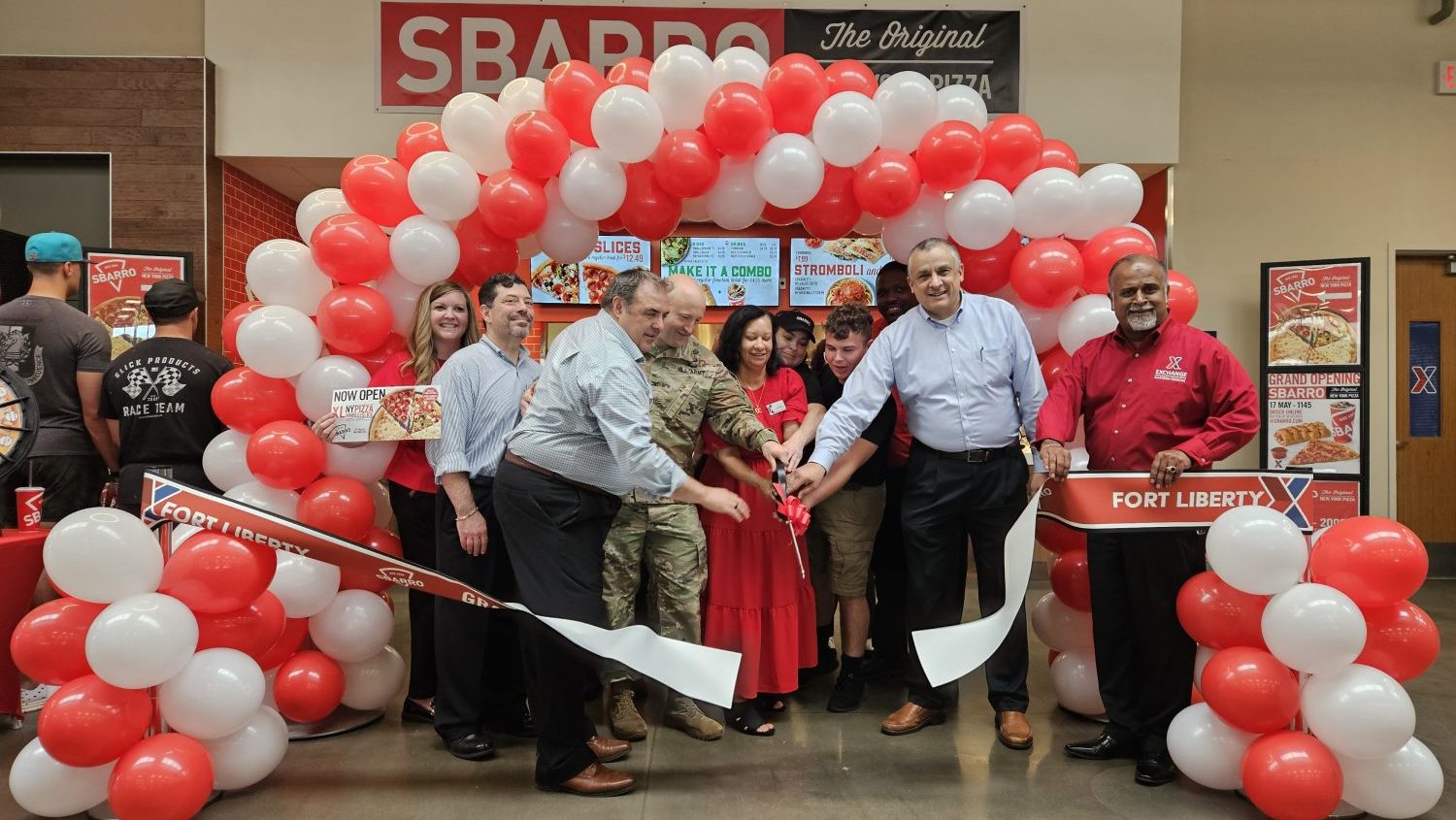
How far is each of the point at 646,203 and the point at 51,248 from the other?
236cm

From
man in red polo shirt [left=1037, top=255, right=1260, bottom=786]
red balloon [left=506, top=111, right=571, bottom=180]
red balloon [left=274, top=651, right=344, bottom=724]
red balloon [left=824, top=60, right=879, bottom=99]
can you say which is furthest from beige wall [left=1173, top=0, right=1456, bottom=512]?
red balloon [left=274, top=651, right=344, bottom=724]

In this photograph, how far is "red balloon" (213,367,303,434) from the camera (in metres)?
3.05

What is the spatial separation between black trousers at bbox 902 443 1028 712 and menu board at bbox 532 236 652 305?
3.65m

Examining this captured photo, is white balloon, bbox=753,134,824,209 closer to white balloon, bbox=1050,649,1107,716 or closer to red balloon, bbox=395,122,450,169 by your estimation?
red balloon, bbox=395,122,450,169

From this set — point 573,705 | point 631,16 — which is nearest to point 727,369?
point 573,705

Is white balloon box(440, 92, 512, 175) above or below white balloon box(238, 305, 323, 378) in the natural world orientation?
above

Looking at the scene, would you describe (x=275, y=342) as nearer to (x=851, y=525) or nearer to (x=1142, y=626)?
(x=851, y=525)

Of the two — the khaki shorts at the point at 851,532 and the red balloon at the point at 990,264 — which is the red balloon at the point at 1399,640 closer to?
the khaki shorts at the point at 851,532

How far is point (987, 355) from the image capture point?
297 centimetres

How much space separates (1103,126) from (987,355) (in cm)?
336

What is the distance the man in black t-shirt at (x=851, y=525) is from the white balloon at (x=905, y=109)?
2.19 ft

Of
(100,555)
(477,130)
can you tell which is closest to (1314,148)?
(477,130)

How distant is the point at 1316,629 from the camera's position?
2295 mm

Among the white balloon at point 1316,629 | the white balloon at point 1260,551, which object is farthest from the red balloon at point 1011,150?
the white balloon at point 1316,629
